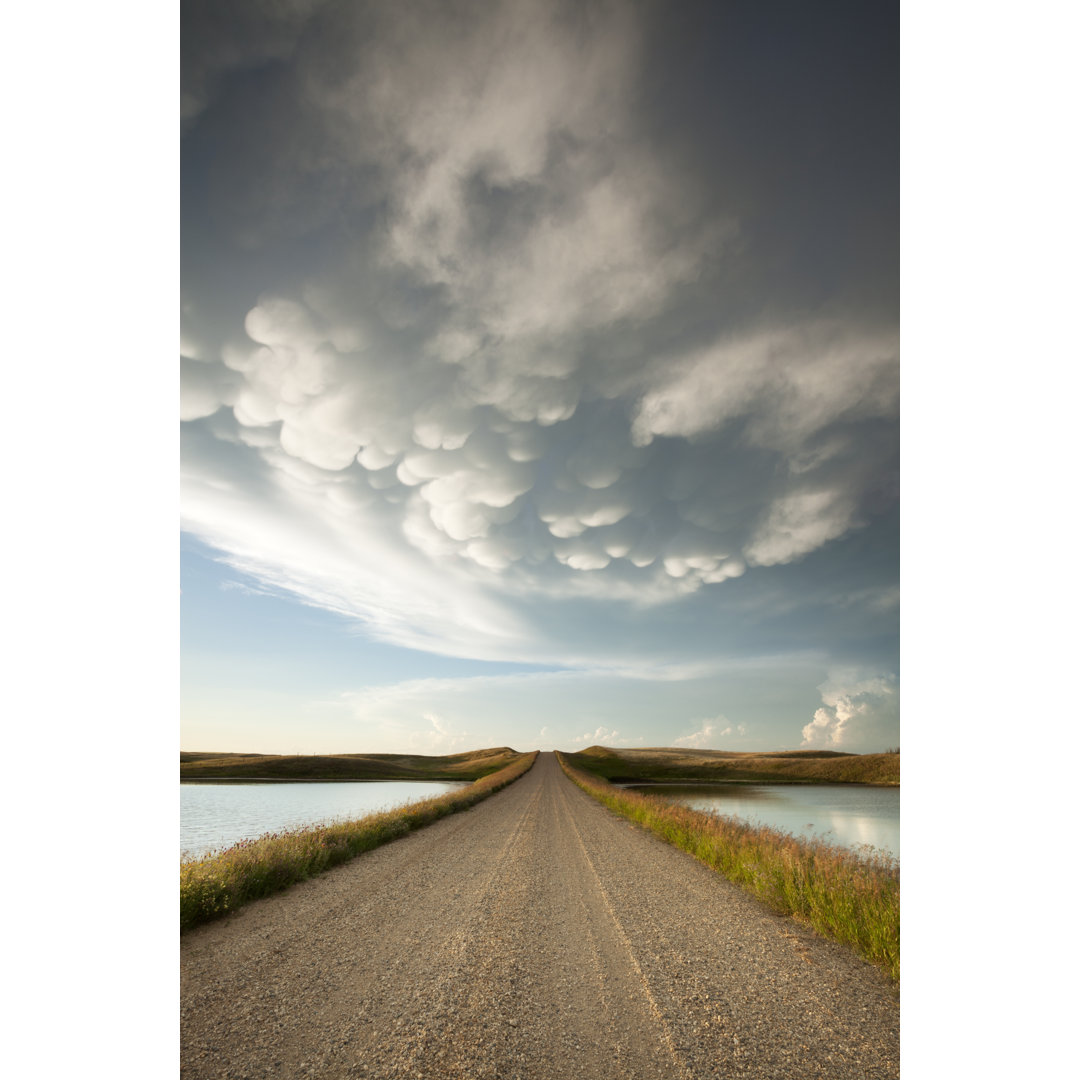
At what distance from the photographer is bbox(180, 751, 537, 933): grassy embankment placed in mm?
6562

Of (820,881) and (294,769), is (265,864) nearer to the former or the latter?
(820,881)

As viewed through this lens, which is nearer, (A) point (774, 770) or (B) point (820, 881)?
(B) point (820, 881)

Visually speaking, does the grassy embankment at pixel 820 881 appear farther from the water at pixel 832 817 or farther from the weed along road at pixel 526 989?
the water at pixel 832 817

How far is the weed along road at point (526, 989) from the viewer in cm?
350

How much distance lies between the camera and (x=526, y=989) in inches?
178

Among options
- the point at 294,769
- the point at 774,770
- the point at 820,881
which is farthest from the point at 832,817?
the point at 294,769

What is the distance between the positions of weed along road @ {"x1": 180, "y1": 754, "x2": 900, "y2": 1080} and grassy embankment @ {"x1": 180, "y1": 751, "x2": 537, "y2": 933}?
294 mm

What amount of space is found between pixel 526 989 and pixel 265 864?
6036 millimetres

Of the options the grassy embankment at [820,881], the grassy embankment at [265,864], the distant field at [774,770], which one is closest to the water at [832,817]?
the grassy embankment at [820,881]
